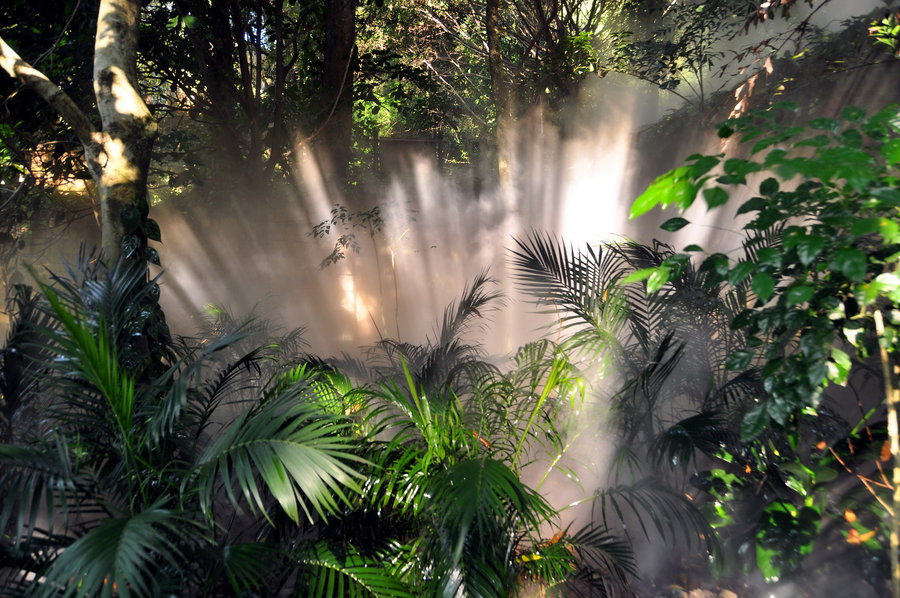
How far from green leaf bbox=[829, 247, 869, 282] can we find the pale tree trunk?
3.21m

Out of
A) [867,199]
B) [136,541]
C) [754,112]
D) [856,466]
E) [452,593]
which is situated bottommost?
[856,466]

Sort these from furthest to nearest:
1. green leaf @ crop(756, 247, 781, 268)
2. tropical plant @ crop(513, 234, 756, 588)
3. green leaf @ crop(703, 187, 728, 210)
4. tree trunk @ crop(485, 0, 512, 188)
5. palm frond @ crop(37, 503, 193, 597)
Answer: tree trunk @ crop(485, 0, 512, 188) < tropical plant @ crop(513, 234, 756, 588) < green leaf @ crop(756, 247, 781, 268) < green leaf @ crop(703, 187, 728, 210) < palm frond @ crop(37, 503, 193, 597)

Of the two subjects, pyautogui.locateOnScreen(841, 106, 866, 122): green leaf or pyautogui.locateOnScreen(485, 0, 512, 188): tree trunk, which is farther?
pyautogui.locateOnScreen(485, 0, 512, 188): tree trunk

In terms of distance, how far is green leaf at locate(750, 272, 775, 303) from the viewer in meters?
1.73

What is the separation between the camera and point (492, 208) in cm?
968

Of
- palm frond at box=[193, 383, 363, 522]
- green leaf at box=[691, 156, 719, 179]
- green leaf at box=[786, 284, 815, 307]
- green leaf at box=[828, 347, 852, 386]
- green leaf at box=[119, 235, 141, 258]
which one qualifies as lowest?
palm frond at box=[193, 383, 363, 522]

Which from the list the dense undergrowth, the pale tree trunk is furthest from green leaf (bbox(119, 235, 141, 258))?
the dense undergrowth

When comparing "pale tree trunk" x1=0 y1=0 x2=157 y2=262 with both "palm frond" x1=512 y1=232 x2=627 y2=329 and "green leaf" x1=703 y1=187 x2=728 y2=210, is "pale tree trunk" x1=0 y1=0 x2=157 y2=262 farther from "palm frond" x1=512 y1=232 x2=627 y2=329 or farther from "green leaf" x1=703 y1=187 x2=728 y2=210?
"green leaf" x1=703 y1=187 x2=728 y2=210

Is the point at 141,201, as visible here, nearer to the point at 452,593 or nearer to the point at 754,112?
the point at 452,593

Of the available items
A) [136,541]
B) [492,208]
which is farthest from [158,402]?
[492,208]

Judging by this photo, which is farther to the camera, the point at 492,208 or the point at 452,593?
the point at 492,208

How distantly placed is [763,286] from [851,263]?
0.22m

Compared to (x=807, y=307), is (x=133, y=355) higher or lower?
lower

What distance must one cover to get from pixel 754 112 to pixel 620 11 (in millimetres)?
11268
